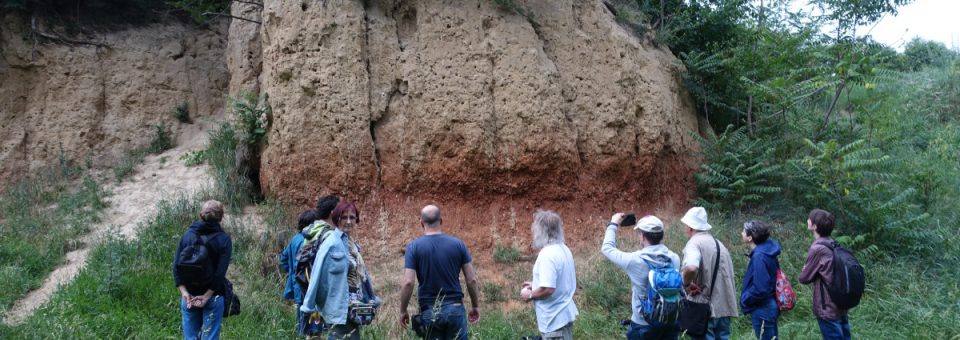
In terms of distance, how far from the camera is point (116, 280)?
6.97m

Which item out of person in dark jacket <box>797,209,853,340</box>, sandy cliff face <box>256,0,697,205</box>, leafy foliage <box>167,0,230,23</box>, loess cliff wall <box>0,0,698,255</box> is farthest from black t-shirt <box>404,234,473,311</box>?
leafy foliage <box>167,0,230,23</box>

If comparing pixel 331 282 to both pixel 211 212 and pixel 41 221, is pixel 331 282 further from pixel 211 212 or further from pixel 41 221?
pixel 41 221

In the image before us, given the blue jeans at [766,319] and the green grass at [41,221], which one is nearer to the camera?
the blue jeans at [766,319]

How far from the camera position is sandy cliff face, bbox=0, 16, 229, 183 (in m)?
10.5

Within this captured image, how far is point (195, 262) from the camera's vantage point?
17.4 feet

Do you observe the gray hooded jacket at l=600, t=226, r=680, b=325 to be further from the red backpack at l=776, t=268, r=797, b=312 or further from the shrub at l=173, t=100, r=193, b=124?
the shrub at l=173, t=100, r=193, b=124

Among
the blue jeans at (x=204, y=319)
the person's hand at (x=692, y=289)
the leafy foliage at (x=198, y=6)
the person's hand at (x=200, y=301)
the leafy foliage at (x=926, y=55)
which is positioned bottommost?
the blue jeans at (x=204, y=319)

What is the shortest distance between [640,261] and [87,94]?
9.87 m

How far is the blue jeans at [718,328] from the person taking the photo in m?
5.33

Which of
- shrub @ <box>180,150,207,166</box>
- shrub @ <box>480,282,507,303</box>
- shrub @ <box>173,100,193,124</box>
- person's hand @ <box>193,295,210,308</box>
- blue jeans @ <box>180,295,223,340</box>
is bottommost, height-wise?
shrub @ <box>480,282,507,303</box>

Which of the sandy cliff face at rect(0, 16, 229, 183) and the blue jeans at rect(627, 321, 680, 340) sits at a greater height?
the sandy cliff face at rect(0, 16, 229, 183)

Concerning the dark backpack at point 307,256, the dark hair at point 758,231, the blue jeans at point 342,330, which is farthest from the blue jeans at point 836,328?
the dark backpack at point 307,256

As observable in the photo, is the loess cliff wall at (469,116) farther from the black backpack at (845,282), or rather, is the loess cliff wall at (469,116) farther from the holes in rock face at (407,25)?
the black backpack at (845,282)

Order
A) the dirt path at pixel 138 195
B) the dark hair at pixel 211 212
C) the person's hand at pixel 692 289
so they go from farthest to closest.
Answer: the dirt path at pixel 138 195 → the dark hair at pixel 211 212 → the person's hand at pixel 692 289
